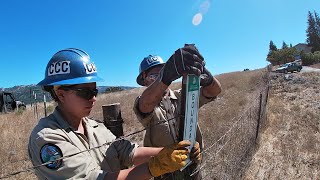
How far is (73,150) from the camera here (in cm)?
179

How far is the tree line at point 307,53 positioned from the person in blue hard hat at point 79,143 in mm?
56744

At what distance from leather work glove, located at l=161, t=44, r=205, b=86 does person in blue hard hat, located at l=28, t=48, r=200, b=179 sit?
1.39 feet

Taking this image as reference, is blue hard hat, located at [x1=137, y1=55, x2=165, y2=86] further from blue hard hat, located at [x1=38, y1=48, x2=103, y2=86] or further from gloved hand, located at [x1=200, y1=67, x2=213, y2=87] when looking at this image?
blue hard hat, located at [x1=38, y1=48, x2=103, y2=86]

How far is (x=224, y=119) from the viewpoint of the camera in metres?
9.16

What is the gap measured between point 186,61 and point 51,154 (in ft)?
2.96

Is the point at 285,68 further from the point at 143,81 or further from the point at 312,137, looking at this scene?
the point at 143,81

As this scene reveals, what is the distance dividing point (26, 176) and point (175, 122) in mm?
3742

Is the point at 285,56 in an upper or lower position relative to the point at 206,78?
upper

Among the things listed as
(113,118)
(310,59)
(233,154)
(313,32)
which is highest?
(313,32)

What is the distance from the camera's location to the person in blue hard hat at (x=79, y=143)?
1.71 metres

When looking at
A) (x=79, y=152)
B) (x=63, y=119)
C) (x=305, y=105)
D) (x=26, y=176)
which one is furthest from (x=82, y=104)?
(x=305, y=105)

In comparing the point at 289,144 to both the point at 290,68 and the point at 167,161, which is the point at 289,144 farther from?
the point at 290,68

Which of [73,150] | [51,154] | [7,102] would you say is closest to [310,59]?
[7,102]

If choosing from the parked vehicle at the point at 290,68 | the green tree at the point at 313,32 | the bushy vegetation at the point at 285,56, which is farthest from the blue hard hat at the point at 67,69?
the green tree at the point at 313,32
